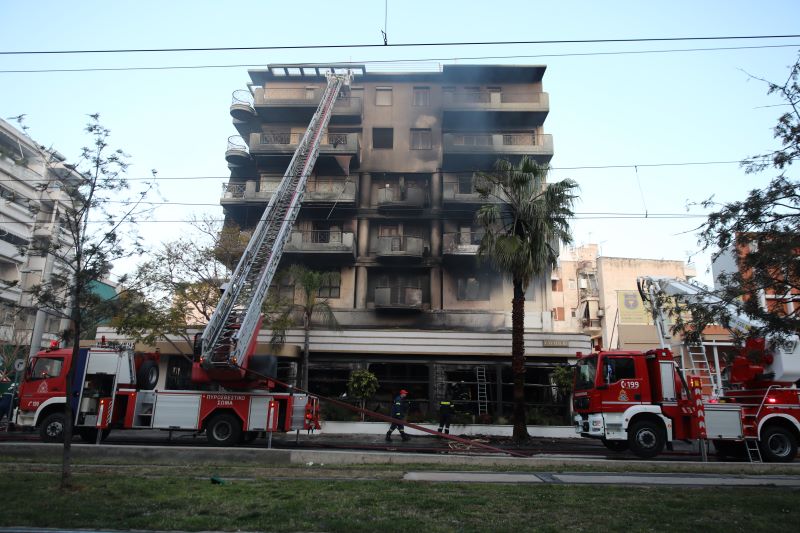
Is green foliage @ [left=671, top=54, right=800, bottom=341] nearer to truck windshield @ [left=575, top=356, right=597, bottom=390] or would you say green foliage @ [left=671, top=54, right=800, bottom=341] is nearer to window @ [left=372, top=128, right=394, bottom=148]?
truck windshield @ [left=575, top=356, right=597, bottom=390]

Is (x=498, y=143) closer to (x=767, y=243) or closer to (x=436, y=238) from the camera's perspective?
(x=436, y=238)

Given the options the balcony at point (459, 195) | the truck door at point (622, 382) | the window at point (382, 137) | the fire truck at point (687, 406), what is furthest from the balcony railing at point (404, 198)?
the truck door at point (622, 382)

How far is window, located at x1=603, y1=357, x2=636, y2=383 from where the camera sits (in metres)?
17.1

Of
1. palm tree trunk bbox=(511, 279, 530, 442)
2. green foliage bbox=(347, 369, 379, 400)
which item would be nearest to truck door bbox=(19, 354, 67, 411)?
green foliage bbox=(347, 369, 379, 400)

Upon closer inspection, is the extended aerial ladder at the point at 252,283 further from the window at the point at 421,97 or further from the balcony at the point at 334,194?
the window at the point at 421,97

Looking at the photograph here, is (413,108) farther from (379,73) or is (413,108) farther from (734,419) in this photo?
(734,419)

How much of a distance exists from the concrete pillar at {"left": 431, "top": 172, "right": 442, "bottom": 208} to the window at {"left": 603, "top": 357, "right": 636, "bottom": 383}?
1893cm

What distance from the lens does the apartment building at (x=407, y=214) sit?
28.4m

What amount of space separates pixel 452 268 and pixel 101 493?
26.3 metres

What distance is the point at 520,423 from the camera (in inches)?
805

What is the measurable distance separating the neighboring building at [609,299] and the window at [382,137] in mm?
22617

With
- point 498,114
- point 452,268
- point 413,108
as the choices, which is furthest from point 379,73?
point 452,268

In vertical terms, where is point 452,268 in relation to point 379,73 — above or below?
below

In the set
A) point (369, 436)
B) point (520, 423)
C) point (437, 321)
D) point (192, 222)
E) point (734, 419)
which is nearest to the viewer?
point (734, 419)
